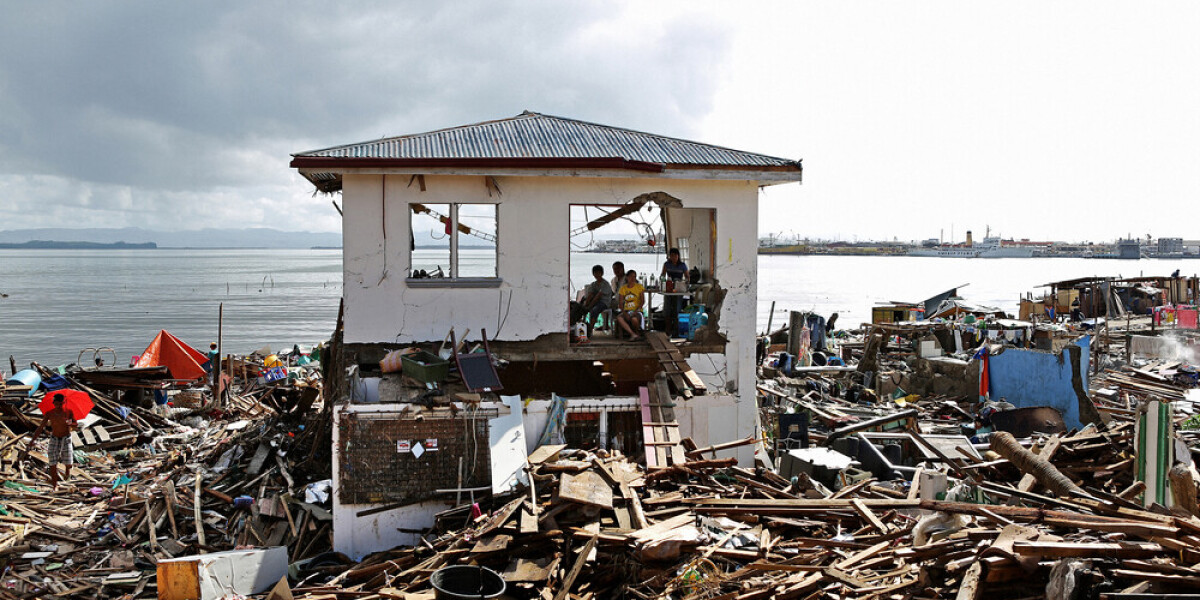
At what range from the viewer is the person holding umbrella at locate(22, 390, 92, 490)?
17.2m

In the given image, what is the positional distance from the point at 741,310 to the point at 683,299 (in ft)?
4.99

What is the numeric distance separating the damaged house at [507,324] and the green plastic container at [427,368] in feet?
0.10

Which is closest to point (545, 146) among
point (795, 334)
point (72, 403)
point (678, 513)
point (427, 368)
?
point (427, 368)

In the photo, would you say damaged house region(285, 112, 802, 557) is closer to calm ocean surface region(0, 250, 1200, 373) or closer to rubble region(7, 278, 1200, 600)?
rubble region(7, 278, 1200, 600)

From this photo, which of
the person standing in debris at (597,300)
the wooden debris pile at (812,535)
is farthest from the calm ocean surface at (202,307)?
the wooden debris pile at (812,535)

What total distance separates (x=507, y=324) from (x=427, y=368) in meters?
1.99

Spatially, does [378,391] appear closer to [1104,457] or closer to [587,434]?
[587,434]

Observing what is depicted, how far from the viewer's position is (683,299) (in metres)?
15.9

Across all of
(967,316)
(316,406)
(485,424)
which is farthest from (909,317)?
(485,424)

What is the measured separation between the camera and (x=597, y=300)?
15336mm

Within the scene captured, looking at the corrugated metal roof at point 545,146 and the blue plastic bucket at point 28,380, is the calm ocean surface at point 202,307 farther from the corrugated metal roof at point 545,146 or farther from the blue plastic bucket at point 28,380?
the blue plastic bucket at point 28,380

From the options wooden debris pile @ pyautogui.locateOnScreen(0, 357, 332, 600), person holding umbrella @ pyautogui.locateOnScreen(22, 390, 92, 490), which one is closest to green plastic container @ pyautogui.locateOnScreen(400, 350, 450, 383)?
wooden debris pile @ pyautogui.locateOnScreen(0, 357, 332, 600)

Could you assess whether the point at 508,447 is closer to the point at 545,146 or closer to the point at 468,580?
the point at 468,580

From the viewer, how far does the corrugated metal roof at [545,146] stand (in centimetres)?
1351
